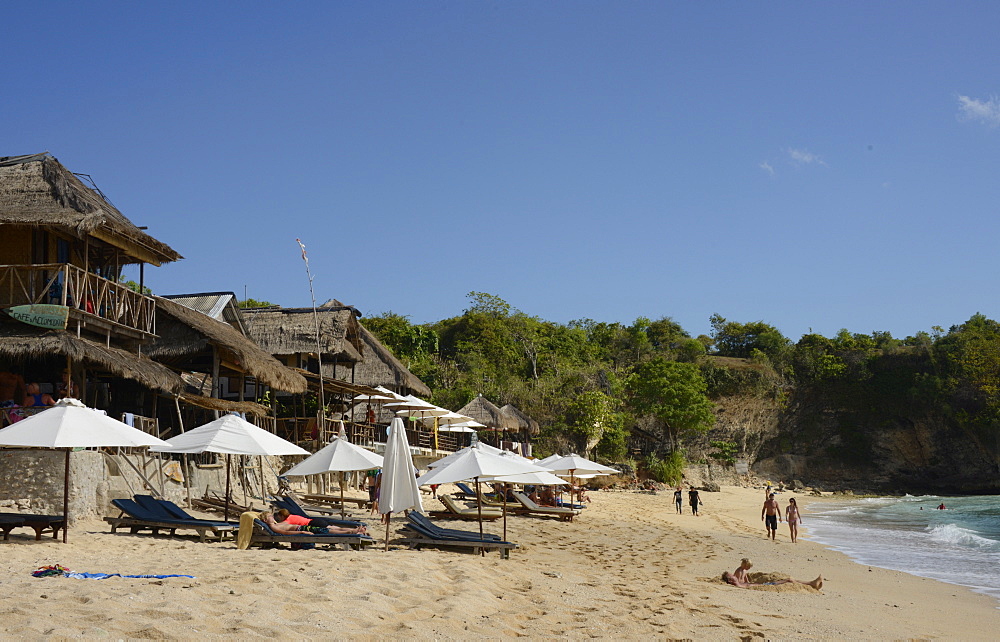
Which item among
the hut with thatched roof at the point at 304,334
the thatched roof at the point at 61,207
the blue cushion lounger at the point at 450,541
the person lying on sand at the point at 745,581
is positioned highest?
the thatched roof at the point at 61,207

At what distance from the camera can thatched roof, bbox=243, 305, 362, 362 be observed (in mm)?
23297

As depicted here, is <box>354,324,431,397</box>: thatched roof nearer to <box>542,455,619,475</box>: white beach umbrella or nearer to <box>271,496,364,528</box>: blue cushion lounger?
<box>542,455,619,475</box>: white beach umbrella

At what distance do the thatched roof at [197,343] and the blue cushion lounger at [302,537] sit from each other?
25.1ft

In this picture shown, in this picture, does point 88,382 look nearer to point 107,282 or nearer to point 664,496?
point 107,282

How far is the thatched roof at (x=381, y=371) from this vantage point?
2839cm

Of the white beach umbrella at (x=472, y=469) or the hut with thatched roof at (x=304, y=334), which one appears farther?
the hut with thatched roof at (x=304, y=334)

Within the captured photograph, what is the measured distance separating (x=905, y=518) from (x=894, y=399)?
23.4m

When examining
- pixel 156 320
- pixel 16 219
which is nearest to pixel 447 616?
pixel 16 219

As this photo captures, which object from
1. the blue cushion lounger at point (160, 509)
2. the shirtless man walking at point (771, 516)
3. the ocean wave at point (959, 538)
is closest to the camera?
the blue cushion lounger at point (160, 509)

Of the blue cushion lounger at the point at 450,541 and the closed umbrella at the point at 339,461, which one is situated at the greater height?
the closed umbrella at the point at 339,461

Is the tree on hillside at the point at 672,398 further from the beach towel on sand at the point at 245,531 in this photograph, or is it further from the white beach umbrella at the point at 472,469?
the beach towel on sand at the point at 245,531

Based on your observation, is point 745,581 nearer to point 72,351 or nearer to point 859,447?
point 72,351

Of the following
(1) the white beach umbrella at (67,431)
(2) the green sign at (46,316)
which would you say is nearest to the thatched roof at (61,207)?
(2) the green sign at (46,316)

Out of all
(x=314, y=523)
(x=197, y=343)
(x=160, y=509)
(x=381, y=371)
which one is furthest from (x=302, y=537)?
(x=381, y=371)
